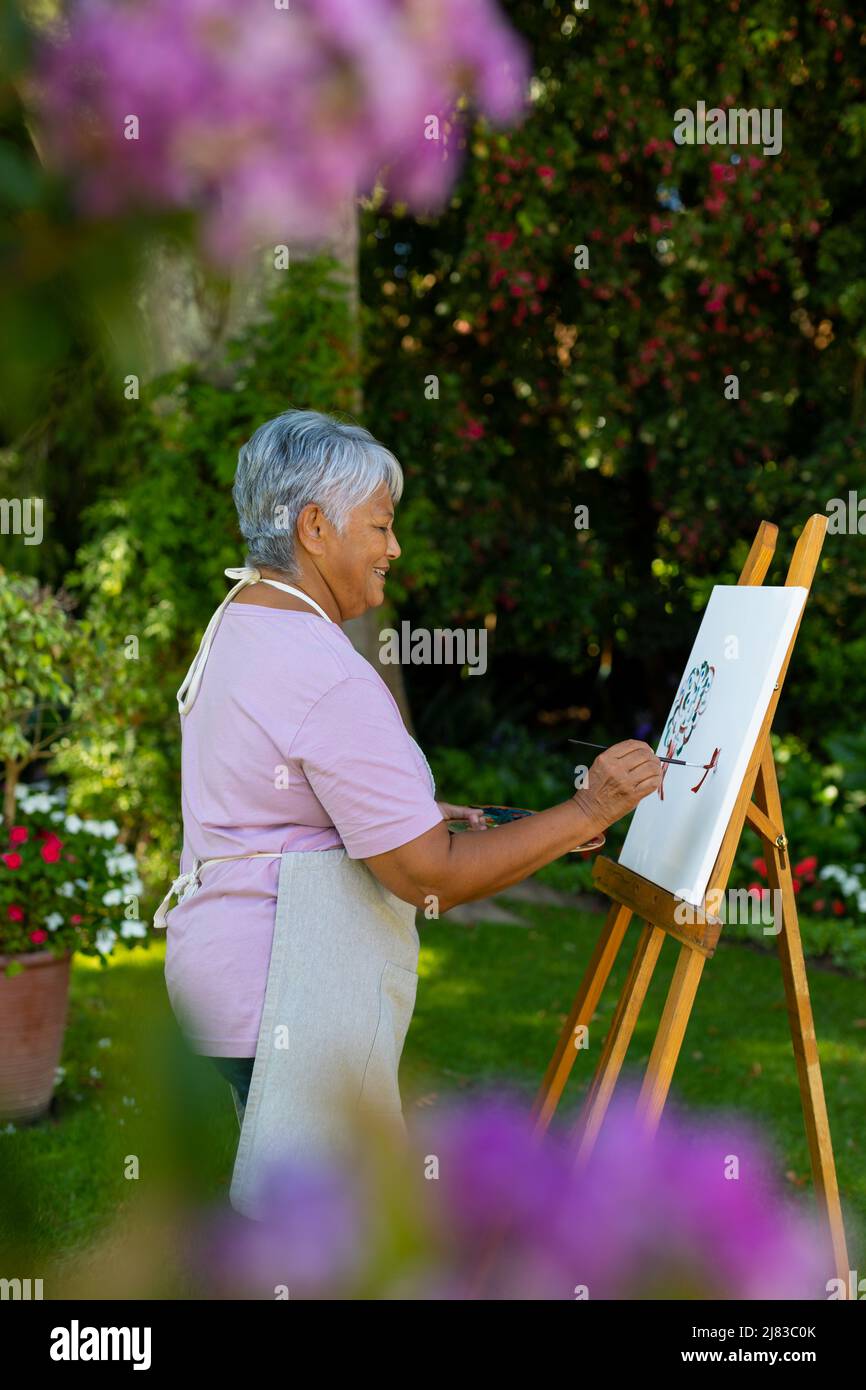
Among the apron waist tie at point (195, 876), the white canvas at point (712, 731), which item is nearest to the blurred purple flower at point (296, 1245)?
Result: the apron waist tie at point (195, 876)

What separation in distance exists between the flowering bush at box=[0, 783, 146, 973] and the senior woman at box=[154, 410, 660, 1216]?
1808 mm

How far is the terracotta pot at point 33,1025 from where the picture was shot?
3.48 meters

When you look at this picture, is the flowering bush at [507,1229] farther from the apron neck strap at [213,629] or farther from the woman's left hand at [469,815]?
the woman's left hand at [469,815]

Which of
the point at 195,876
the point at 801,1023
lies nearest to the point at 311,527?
the point at 195,876

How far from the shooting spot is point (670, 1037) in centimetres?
219

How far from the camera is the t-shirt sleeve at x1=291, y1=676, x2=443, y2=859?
1.67 meters

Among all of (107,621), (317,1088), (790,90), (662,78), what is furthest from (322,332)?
(317,1088)

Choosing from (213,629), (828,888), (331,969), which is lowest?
(828,888)

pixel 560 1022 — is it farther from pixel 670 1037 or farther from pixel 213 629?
pixel 213 629

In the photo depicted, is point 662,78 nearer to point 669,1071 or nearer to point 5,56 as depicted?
point 669,1071

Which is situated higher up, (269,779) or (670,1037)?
(269,779)

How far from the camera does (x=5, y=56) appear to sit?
326 mm

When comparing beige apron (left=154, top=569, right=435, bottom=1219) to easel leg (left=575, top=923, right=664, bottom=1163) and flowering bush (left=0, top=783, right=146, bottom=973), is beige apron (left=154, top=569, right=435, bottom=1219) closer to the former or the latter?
easel leg (left=575, top=923, right=664, bottom=1163)

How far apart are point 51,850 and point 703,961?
1.99 meters
